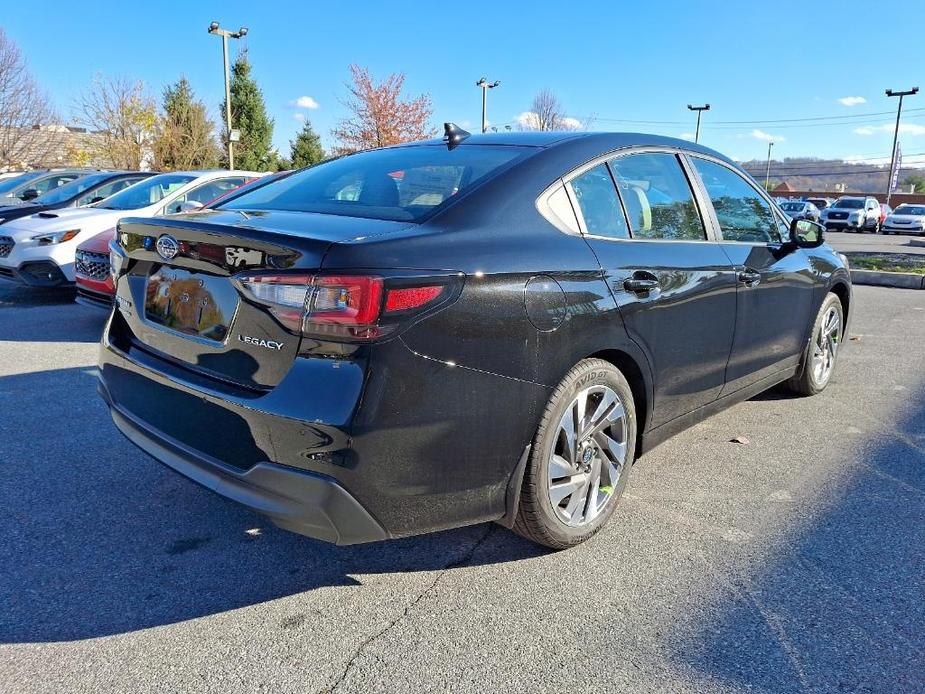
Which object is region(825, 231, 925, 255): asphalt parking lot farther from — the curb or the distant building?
the distant building

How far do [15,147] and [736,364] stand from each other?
36.6 meters

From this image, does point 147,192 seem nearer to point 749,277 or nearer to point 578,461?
point 749,277

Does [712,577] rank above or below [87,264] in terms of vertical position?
below

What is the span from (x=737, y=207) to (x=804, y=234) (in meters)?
0.63

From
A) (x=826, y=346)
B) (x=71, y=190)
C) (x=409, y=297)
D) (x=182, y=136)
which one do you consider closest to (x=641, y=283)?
(x=409, y=297)

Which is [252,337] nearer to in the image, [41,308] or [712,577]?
[712,577]

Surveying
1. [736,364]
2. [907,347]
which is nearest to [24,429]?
[736,364]

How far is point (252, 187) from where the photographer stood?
11.5 feet

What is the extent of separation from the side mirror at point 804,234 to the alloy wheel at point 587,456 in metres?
2.07

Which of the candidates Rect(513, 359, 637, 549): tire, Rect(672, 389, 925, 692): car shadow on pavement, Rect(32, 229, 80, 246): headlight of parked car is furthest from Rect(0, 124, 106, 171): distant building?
Rect(672, 389, 925, 692): car shadow on pavement

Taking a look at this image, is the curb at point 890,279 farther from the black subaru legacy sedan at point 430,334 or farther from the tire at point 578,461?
the tire at point 578,461

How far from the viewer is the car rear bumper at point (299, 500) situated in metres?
2.11

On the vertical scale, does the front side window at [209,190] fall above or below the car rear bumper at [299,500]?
above

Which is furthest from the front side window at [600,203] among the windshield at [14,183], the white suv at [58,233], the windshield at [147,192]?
the windshield at [14,183]
